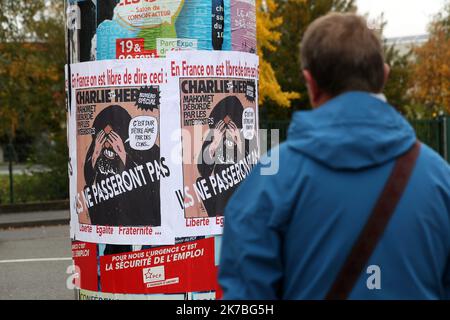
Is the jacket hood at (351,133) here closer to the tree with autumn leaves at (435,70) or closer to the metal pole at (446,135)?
the metal pole at (446,135)

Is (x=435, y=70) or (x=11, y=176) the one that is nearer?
(x=11, y=176)

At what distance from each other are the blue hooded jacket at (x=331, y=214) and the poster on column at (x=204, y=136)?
240 cm

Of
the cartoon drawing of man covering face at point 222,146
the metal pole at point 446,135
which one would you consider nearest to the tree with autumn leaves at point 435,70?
the metal pole at point 446,135

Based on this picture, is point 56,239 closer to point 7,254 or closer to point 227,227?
point 7,254

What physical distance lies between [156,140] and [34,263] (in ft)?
24.0

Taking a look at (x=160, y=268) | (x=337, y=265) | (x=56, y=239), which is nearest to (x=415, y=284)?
(x=337, y=265)

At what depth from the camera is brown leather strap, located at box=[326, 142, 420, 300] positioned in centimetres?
224

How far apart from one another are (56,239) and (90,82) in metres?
10.1

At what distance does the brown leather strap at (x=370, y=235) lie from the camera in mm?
2240

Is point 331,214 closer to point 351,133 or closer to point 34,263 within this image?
point 351,133

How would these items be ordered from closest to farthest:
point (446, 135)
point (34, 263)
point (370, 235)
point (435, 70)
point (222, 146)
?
1. point (370, 235)
2. point (222, 146)
3. point (34, 263)
4. point (446, 135)
5. point (435, 70)

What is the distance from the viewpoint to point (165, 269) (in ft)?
15.4

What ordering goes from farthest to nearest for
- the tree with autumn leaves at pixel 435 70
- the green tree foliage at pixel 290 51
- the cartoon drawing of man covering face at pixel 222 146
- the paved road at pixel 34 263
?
the tree with autumn leaves at pixel 435 70 < the green tree foliage at pixel 290 51 < the paved road at pixel 34 263 < the cartoon drawing of man covering face at pixel 222 146

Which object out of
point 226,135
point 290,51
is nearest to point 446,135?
point 290,51
